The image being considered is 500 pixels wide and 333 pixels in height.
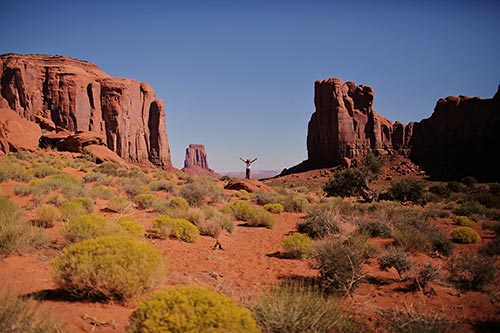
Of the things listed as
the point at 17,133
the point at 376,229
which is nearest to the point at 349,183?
the point at 376,229

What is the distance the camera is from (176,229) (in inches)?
341

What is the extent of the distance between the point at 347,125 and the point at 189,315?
2715 inches

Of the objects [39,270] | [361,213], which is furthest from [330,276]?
[361,213]

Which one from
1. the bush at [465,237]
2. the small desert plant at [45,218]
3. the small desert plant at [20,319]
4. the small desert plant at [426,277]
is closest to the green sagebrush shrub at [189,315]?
the small desert plant at [20,319]

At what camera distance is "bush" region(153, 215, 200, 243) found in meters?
8.50

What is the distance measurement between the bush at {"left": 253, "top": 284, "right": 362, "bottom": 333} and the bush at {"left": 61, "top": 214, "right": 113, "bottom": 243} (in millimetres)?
4328

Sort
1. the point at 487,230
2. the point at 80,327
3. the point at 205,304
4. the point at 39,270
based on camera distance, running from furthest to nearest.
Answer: the point at 487,230 < the point at 39,270 < the point at 80,327 < the point at 205,304

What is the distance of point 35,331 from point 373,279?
5.97 m

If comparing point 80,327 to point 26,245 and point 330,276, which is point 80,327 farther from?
point 330,276

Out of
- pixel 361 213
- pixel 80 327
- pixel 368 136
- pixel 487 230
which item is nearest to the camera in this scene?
pixel 80 327

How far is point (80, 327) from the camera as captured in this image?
3.22m

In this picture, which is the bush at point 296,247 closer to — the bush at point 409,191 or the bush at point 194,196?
the bush at point 194,196

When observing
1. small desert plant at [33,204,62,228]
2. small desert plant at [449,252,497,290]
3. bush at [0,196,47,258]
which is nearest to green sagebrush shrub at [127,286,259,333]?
bush at [0,196,47,258]

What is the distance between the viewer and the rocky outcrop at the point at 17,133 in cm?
2645
